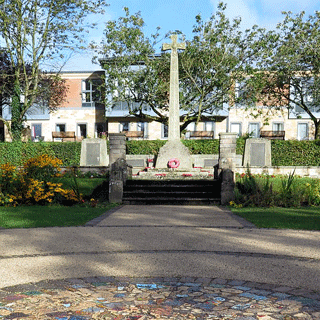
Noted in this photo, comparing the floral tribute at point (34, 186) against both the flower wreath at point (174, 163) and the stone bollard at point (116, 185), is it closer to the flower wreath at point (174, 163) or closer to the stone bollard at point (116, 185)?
the stone bollard at point (116, 185)

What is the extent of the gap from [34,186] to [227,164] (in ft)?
20.3

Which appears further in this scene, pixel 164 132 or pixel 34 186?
pixel 164 132

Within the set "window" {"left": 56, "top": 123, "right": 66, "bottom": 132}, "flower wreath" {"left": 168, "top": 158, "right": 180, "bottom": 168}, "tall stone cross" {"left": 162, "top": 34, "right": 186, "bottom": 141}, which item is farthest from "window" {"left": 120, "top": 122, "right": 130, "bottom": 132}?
"flower wreath" {"left": 168, "top": 158, "right": 180, "bottom": 168}

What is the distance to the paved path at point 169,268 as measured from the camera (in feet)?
10.8

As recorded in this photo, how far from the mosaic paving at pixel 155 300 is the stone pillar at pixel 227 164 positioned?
326 inches

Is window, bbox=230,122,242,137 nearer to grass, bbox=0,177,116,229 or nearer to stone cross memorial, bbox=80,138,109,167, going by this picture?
stone cross memorial, bbox=80,138,109,167

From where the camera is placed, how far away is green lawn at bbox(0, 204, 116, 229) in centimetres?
783

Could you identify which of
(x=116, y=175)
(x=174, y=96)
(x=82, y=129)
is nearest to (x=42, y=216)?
(x=116, y=175)

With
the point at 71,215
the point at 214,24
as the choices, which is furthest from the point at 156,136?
the point at 71,215

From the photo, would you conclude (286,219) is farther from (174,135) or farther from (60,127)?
(60,127)

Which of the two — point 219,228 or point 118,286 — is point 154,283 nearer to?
point 118,286

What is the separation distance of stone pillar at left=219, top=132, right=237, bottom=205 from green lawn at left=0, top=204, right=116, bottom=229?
11.8ft

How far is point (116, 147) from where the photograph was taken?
44.3ft

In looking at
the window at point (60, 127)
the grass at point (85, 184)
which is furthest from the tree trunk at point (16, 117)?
the window at point (60, 127)
